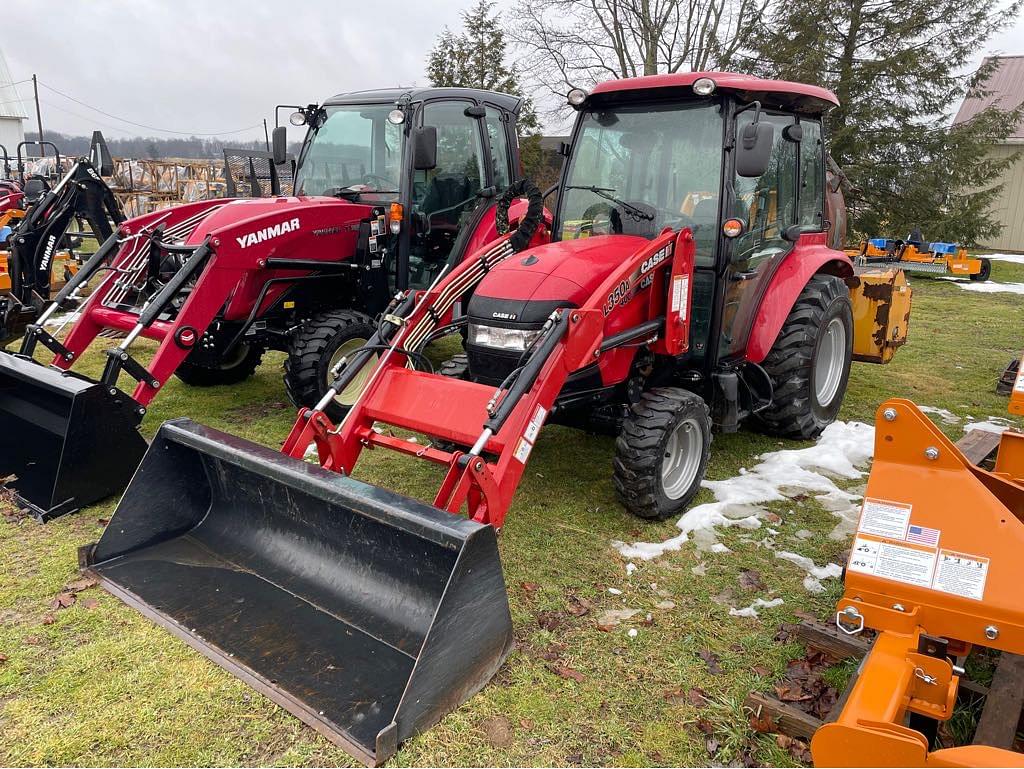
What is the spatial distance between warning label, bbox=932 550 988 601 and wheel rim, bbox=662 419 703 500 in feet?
6.78

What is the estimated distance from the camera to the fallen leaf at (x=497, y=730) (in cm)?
258

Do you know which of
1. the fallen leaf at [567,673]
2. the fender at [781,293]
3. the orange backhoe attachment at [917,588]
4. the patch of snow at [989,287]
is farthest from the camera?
the patch of snow at [989,287]

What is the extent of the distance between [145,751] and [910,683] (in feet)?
8.00

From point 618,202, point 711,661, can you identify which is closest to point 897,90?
point 618,202

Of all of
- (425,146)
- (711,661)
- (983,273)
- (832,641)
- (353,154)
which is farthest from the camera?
(983,273)

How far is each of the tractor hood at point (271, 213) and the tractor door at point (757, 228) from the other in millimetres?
3100

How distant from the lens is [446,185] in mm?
6445

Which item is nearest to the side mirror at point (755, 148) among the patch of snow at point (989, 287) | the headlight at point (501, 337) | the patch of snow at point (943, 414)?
the headlight at point (501, 337)

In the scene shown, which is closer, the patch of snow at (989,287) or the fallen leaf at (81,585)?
the fallen leaf at (81,585)

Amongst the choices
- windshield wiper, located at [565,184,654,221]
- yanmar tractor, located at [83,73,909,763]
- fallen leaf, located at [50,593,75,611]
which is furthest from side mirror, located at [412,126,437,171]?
fallen leaf, located at [50,593,75,611]

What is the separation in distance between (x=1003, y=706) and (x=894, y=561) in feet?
2.05

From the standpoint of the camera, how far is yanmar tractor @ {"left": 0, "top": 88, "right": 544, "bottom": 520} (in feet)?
14.2

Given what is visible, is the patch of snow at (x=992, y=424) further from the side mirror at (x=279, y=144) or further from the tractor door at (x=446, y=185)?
the side mirror at (x=279, y=144)

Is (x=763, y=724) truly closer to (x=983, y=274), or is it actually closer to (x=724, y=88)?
(x=724, y=88)
